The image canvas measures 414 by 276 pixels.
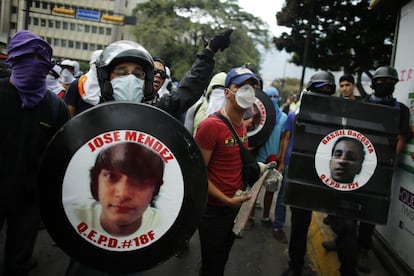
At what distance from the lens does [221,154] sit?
2203 millimetres

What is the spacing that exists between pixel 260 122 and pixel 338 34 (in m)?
8.26

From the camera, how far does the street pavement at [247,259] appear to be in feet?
10.2

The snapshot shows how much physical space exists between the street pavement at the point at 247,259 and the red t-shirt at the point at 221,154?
4.08 feet

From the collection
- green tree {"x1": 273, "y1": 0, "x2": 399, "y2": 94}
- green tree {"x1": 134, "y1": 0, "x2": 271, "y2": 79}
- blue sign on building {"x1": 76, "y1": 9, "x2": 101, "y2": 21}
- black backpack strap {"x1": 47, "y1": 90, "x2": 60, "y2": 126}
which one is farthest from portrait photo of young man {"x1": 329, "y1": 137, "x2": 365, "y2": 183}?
green tree {"x1": 134, "y1": 0, "x2": 271, "y2": 79}

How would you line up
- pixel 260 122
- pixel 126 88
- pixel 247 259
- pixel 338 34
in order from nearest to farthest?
pixel 126 88, pixel 247 259, pixel 260 122, pixel 338 34

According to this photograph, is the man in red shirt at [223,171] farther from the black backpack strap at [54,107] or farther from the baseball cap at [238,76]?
the black backpack strap at [54,107]

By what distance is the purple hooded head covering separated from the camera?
6.05 ft

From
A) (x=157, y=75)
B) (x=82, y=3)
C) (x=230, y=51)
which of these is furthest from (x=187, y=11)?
(x=157, y=75)

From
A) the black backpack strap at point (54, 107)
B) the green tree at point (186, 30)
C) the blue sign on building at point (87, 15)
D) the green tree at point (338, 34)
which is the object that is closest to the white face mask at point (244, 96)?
the black backpack strap at point (54, 107)

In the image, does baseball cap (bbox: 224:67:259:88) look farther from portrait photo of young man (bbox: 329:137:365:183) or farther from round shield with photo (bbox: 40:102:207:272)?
round shield with photo (bbox: 40:102:207:272)

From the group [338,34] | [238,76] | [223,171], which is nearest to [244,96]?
[238,76]

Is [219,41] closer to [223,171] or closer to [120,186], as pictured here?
[223,171]

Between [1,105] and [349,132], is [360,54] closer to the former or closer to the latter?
[349,132]

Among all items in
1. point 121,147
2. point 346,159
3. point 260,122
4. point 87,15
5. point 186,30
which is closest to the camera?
point 121,147
